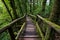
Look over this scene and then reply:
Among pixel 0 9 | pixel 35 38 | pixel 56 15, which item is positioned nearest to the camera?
pixel 56 15

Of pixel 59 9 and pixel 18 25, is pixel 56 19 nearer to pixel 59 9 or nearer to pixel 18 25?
pixel 59 9

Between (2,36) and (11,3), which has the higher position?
(11,3)

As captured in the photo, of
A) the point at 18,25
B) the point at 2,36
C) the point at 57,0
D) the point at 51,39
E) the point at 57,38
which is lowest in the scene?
the point at 2,36

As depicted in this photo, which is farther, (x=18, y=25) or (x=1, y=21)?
(x=1, y=21)

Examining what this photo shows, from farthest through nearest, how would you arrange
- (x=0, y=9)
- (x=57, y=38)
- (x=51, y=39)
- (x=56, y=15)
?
1. (x=0, y=9)
2. (x=56, y=15)
3. (x=57, y=38)
4. (x=51, y=39)

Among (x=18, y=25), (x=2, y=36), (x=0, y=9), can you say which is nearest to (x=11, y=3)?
(x=18, y=25)

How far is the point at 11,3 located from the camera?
9766mm

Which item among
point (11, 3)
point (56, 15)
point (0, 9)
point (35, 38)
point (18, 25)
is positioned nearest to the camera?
point (56, 15)

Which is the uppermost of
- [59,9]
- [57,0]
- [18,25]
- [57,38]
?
[57,0]

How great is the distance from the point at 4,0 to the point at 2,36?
3161 mm

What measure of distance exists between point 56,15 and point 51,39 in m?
1.73

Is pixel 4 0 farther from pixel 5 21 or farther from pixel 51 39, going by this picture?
pixel 51 39

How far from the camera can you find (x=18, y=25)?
8969 millimetres

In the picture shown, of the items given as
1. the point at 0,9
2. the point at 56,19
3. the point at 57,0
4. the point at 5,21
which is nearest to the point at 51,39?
the point at 56,19
